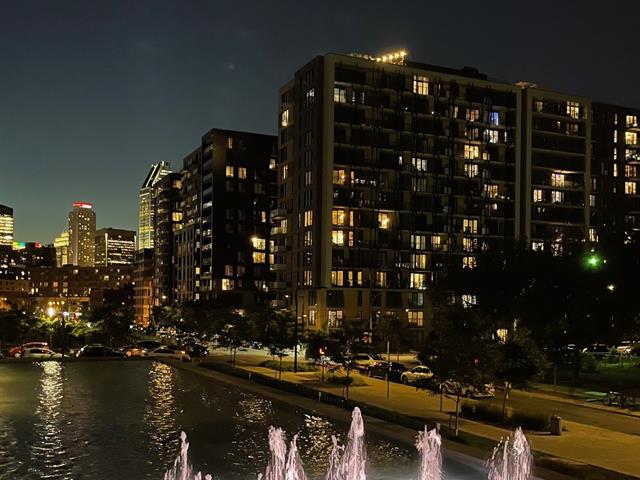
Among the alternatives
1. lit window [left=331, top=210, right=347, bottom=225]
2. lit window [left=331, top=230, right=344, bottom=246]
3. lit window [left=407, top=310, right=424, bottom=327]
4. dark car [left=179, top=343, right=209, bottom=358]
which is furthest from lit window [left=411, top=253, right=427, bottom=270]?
dark car [left=179, top=343, right=209, bottom=358]

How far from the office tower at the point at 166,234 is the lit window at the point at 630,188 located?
103 metres

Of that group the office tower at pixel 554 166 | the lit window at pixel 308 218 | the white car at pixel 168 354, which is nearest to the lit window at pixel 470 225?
the office tower at pixel 554 166

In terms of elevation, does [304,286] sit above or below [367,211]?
below

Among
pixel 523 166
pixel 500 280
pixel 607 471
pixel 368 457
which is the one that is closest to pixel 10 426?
pixel 368 457

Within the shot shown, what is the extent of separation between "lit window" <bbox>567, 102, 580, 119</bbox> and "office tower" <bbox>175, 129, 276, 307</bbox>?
60.2 m

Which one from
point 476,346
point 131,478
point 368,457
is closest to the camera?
point 131,478

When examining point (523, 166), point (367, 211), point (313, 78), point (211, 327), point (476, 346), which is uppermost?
point (313, 78)

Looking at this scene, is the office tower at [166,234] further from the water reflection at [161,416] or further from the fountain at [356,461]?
the fountain at [356,461]

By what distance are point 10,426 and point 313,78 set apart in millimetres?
80034

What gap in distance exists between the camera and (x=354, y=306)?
9744 cm

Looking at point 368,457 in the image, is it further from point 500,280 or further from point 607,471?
point 500,280

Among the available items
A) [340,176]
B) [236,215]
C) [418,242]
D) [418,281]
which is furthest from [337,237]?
[236,215]

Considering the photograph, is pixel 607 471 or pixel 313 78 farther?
pixel 313 78

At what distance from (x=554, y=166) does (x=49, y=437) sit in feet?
351
